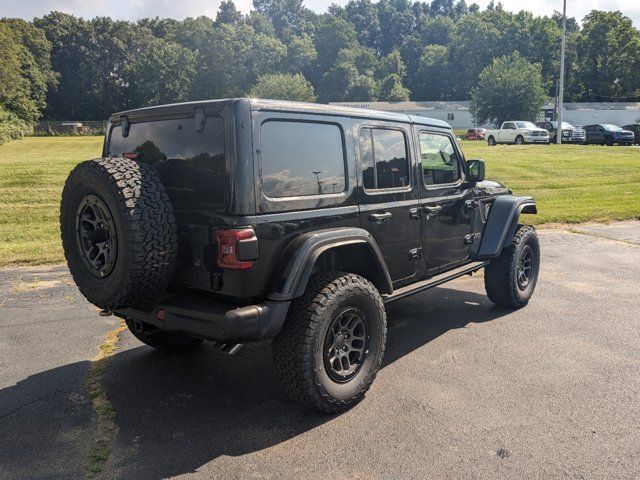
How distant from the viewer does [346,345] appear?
12.3ft

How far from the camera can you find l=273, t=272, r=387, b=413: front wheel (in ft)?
11.1

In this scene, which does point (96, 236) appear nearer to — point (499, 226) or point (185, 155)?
point (185, 155)

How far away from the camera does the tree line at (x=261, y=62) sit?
73.2 m

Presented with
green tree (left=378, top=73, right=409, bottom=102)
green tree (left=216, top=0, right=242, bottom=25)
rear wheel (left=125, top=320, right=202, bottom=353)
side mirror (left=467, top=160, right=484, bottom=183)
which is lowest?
rear wheel (left=125, top=320, right=202, bottom=353)

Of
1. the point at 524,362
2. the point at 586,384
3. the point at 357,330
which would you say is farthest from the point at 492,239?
the point at 357,330

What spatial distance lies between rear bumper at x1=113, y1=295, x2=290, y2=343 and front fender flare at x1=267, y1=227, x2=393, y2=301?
0.09m

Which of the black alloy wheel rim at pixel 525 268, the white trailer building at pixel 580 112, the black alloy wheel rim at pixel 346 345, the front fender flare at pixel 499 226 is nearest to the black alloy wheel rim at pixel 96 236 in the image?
the black alloy wheel rim at pixel 346 345

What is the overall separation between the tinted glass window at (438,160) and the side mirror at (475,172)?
0.15 m

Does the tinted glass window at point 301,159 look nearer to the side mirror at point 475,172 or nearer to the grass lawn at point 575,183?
the side mirror at point 475,172

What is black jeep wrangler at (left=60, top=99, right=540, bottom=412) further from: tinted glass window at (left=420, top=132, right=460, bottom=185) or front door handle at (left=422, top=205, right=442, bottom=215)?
tinted glass window at (left=420, top=132, right=460, bottom=185)

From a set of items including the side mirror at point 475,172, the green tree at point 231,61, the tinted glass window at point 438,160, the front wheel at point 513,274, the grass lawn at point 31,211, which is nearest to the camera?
the tinted glass window at point 438,160

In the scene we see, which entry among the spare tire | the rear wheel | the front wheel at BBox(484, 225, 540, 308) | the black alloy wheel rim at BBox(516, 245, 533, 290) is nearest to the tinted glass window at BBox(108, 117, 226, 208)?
the spare tire

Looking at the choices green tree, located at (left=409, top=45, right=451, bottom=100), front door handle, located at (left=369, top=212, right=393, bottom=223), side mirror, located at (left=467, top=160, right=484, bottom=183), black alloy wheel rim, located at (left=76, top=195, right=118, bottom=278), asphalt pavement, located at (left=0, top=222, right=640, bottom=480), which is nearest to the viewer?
asphalt pavement, located at (left=0, top=222, right=640, bottom=480)

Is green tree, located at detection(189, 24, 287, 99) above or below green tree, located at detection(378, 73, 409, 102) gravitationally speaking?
above
